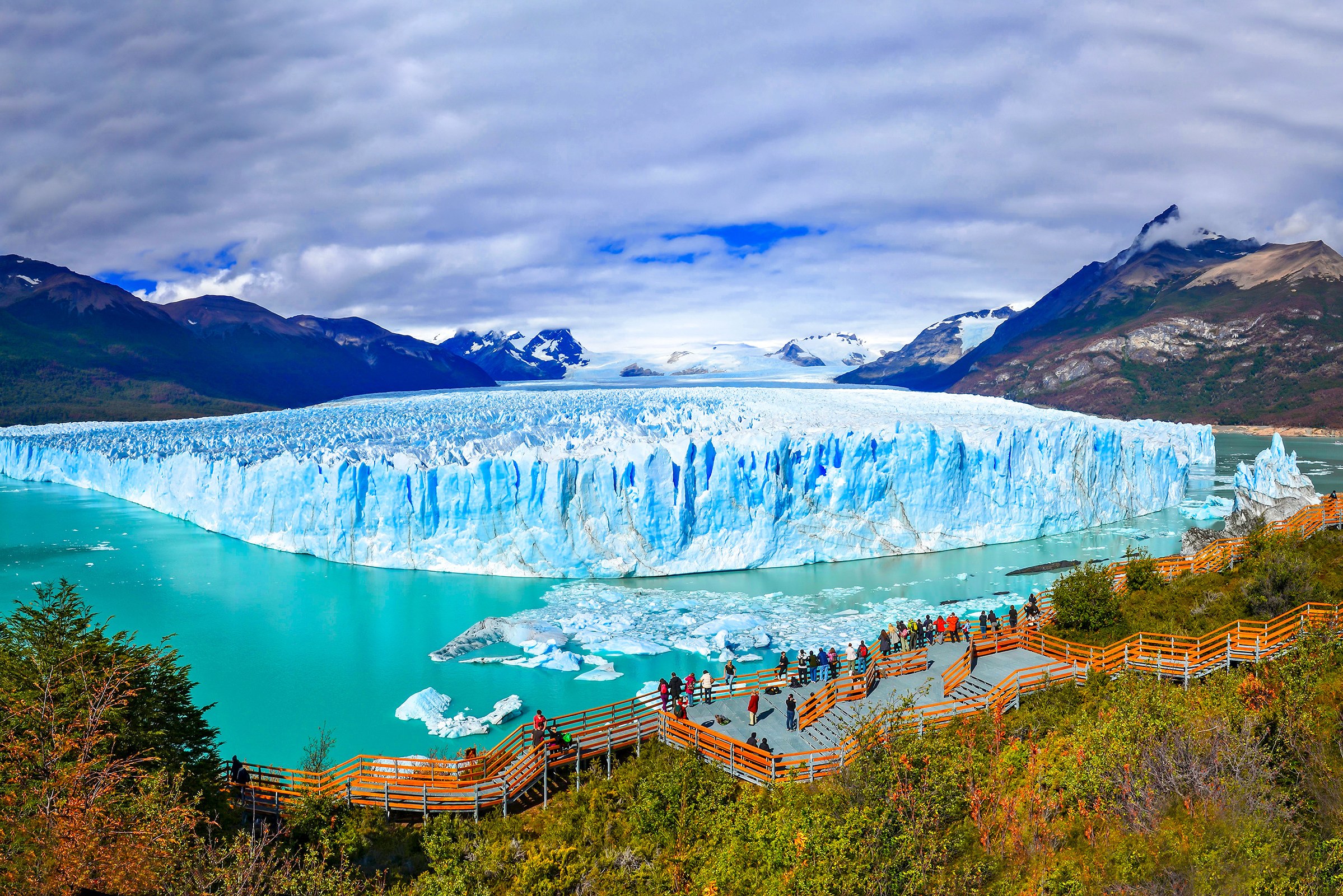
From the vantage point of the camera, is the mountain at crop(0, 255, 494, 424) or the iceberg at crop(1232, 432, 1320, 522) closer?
the iceberg at crop(1232, 432, 1320, 522)

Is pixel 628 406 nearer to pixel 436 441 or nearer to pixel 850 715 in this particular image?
pixel 436 441

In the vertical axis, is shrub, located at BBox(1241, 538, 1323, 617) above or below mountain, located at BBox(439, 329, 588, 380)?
below

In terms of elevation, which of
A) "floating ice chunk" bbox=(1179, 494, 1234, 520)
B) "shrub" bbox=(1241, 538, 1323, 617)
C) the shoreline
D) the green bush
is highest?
the shoreline

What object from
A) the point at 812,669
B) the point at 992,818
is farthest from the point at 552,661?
the point at 992,818

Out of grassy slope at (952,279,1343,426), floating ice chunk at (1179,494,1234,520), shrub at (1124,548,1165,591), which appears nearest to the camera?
shrub at (1124,548,1165,591)

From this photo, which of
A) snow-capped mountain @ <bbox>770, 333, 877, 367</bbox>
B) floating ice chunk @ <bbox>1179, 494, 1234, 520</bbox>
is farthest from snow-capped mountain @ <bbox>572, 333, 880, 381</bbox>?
floating ice chunk @ <bbox>1179, 494, 1234, 520</bbox>

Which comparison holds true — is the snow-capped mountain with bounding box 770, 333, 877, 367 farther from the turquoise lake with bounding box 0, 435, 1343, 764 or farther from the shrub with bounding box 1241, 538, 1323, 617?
the shrub with bounding box 1241, 538, 1323, 617
